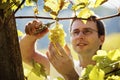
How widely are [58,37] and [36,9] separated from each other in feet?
0.37

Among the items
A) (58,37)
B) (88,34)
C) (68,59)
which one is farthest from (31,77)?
(88,34)

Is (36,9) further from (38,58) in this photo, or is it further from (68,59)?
(38,58)

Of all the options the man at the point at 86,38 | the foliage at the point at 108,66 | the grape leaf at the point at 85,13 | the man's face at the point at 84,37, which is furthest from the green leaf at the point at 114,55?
the man's face at the point at 84,37

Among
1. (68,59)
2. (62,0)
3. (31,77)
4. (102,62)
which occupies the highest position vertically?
(62,0)

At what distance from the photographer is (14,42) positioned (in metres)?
0.81

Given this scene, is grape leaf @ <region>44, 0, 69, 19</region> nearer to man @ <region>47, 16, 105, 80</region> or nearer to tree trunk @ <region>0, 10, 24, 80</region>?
tree trunk @ <region>0, 10, 24, 80</region>

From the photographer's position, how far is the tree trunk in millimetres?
794

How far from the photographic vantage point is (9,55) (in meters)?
0.80

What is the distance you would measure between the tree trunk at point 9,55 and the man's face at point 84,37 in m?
2.79

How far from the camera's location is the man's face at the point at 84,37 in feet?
11.9

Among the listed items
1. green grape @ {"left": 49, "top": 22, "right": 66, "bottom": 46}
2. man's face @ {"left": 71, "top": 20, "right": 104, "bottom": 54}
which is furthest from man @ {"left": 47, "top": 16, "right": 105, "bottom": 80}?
green grape @ {"left": 49, "top": 22, "right": 66, "bottom": 46}

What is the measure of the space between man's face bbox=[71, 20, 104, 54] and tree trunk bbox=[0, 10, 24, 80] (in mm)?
2790

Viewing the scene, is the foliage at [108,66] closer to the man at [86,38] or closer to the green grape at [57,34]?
the green grape at [57,34]

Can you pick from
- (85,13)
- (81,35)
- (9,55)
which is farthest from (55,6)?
(81,35)
